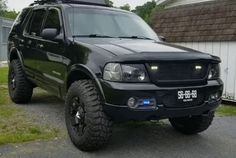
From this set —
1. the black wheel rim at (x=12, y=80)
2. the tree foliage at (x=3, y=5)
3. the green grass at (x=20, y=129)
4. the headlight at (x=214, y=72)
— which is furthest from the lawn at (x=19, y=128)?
the tree foliage at (x=3, y=5)

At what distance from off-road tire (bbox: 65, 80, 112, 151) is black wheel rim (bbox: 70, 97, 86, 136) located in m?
0.03

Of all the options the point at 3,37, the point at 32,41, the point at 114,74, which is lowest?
the point at 3,37

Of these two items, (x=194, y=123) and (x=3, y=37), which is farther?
(x=3, y=37)

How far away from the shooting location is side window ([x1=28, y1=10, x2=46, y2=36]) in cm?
753

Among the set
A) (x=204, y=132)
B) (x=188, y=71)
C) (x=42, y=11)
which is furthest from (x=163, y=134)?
(x=42, y=11)

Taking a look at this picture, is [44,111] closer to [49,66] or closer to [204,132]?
[49,66]

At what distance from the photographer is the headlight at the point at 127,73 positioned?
16.3 ft

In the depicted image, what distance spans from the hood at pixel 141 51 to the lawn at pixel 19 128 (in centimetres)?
150

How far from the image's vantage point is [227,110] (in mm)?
9070

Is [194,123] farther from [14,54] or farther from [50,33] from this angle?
[14,54]

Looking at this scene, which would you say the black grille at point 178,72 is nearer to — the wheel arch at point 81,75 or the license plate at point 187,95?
the license plate at point 187,95

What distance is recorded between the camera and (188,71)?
5352 mm

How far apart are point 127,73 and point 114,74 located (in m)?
0.15

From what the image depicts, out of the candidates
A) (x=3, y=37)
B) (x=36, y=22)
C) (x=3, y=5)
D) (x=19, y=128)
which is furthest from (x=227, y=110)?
(x=3, y=5)
